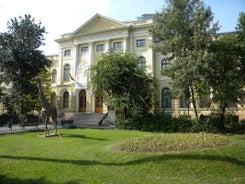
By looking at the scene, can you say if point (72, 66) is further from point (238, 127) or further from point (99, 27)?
point (238, 127)

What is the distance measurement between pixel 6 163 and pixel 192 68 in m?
15.4

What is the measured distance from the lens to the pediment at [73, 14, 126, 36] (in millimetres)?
→ 39594

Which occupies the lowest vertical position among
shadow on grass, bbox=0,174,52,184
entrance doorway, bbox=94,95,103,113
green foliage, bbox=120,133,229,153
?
shadow on grass, bbox=0,174,52,184

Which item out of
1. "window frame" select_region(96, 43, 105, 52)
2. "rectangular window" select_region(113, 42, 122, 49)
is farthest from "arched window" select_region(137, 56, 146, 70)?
"window frame" select_region(96, 43, 105, 52)

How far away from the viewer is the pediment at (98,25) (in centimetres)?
3959

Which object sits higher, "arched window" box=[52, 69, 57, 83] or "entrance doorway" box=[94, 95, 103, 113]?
"arched window" box=[52, 69, 57, 83]

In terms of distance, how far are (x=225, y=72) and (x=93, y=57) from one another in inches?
900

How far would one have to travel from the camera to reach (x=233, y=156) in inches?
405

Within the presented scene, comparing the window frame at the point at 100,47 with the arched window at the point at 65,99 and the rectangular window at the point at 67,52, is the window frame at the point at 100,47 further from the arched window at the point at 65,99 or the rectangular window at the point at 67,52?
the arched window at the point at 65,99

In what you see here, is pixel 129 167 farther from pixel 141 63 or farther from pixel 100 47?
pixel 100 47

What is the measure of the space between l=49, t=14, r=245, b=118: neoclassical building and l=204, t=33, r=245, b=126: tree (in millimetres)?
11611

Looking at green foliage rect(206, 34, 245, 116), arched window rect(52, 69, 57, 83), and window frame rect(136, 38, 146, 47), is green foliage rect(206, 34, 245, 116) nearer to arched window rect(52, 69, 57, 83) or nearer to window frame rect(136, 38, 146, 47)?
window frame rect(136, 38, 146, 47)

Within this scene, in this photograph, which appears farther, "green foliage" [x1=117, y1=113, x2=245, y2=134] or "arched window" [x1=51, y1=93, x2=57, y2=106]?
"arched window" [x1=51, y1=93, x2=57, y2=106]

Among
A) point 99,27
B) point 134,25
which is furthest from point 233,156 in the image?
point 99,27
